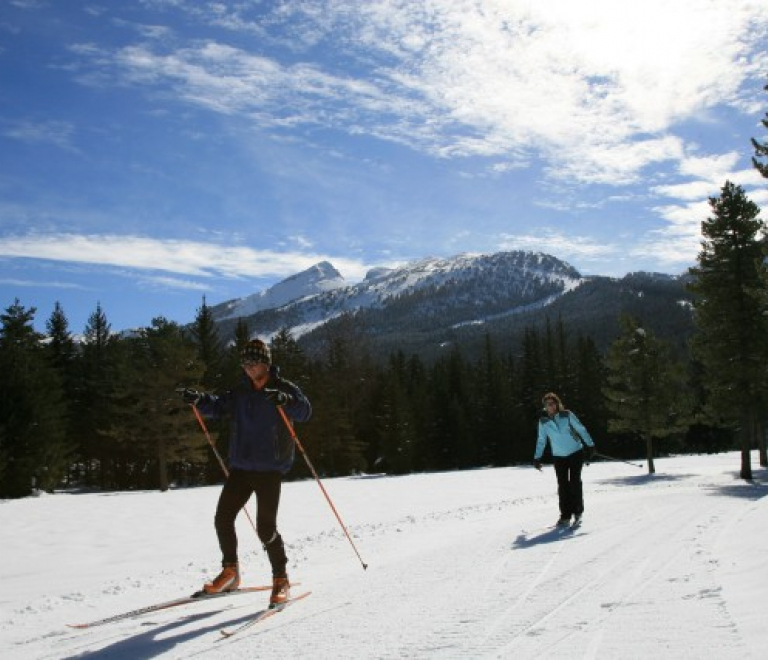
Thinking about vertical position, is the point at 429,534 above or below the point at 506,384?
below

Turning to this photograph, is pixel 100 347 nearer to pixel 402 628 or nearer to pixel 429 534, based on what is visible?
pixel 429 534

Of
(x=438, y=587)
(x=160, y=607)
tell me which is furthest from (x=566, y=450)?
(x=160, y=607)

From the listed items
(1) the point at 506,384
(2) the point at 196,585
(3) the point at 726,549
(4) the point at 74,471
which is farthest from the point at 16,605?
(1) the point at 506,384

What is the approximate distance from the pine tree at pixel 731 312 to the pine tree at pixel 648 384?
4676 millimetres

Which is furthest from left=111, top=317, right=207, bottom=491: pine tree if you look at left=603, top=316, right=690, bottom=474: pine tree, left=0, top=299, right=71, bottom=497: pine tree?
left=603, top=316, right=690, bottom=474: pine tree

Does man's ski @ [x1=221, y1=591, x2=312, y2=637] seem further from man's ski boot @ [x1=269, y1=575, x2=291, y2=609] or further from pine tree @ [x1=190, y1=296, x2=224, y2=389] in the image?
pine tree @ [x1=190, y1=296, x2=224, y2=389]

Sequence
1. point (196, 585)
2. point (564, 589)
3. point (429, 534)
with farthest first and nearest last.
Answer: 1. point (429, 534)
2. point (196, 585)
3. point (564, 589)

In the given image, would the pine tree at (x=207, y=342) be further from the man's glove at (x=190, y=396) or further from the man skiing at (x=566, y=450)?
the man's glove at (x=190, y=396)

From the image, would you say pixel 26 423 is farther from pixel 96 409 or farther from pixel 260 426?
pixel 260 426

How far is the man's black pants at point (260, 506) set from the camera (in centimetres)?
581

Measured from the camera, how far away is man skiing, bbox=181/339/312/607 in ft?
19.1

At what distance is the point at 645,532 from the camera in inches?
349

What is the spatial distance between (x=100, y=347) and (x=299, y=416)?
5549 centimetres

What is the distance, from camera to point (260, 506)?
19.2 feet
